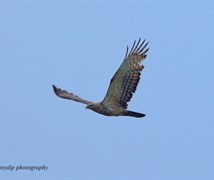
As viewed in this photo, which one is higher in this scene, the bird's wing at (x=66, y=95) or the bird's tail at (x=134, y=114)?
the bird's wing at (x=66, y=95)

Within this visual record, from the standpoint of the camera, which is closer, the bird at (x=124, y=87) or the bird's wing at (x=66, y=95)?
the bird at (x=124, y=87)

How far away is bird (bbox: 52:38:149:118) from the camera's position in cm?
1585

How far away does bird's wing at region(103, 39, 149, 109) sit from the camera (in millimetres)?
15828

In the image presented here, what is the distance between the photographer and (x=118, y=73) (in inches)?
620

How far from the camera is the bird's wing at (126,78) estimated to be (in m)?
15.8

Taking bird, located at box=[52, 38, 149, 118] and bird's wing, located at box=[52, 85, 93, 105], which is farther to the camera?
bird's wing, located at box=[52, 85, 93, 105]

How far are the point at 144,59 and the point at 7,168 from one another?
4.29 meters

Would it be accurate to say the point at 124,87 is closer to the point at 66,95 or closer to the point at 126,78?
the point at 126,78

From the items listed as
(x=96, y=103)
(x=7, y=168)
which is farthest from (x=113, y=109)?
(x=7, y=168)

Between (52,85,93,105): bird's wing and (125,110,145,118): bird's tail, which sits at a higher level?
(52,85,93,105): bird's wing

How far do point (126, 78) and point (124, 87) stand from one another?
0.24m

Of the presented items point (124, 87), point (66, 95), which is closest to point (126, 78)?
point (124, 87)

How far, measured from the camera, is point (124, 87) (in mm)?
16062

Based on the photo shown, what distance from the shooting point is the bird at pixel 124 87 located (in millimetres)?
15852
